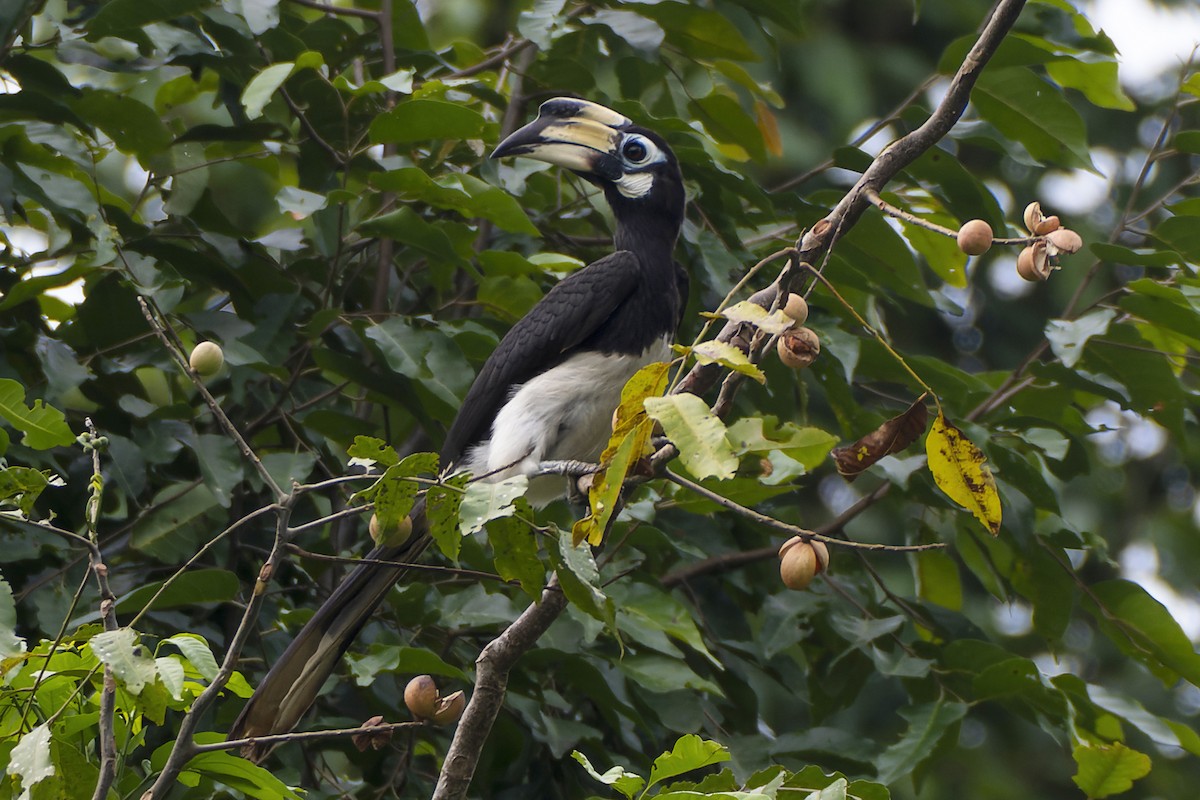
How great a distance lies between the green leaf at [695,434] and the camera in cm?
142

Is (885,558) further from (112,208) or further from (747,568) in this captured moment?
(112,208)

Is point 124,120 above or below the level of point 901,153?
below

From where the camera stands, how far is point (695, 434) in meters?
1.44

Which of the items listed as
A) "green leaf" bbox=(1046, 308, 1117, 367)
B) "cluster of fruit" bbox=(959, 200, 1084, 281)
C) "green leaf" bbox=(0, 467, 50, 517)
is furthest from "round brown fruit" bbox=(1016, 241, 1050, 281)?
"green leaf" bbox=(0, 467, 50, 517)

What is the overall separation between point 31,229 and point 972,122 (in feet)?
7.87

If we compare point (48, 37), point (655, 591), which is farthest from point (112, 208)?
point (655, 591)

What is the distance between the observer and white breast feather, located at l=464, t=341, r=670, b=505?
311 centimetres

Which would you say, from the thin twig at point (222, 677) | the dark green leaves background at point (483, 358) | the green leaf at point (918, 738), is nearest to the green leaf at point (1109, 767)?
the dark green leaves background at point (483, 358)

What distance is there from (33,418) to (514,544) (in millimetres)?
800

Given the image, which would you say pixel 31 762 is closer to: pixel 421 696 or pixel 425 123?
pixel 421 696

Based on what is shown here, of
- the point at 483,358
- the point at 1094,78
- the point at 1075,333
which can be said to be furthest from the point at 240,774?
the point at 1094,78

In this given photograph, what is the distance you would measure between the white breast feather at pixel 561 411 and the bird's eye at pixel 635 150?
0.50 meters

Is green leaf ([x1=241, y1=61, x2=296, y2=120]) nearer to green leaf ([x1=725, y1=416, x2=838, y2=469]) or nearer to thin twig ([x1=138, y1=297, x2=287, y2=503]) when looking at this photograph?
thin twig ([x1=138, y1=297, x2=287, y2=503])

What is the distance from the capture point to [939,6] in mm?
8008
